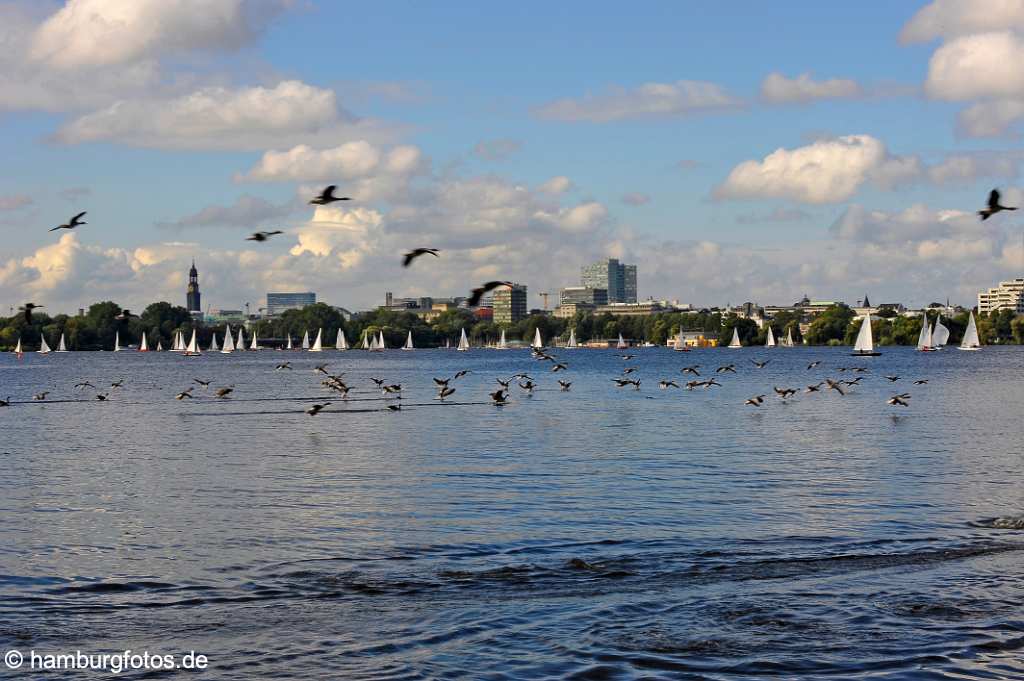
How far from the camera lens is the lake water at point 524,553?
1997 cm

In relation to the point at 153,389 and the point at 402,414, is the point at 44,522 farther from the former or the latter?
the point at 153,389

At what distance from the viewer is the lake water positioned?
20.0 m

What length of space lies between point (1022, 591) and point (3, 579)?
66.2 feet

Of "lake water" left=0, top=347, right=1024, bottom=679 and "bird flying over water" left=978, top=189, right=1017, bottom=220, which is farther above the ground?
"bird flying over water" left=978, top=189, right=1017, bottom=220

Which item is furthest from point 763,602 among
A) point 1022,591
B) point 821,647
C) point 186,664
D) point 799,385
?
point 799,385

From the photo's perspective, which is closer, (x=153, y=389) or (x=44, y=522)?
(x=44, y=522)

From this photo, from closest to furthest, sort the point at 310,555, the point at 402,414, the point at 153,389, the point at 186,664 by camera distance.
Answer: the point at 186,664 → the point at 310,555 → the point at 402,414 → the point at 153,389

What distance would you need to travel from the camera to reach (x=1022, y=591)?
23078 mm

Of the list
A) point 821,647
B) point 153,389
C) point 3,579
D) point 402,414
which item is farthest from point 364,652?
point 153,389

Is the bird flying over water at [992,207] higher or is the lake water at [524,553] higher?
the bird flying over water at [992,207]

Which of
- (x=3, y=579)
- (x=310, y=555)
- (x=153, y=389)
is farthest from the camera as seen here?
(x=153, y=389)

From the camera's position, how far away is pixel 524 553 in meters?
27.5

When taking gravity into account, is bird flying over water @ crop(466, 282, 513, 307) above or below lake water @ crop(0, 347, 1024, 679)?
above

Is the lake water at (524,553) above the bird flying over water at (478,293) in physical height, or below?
below
